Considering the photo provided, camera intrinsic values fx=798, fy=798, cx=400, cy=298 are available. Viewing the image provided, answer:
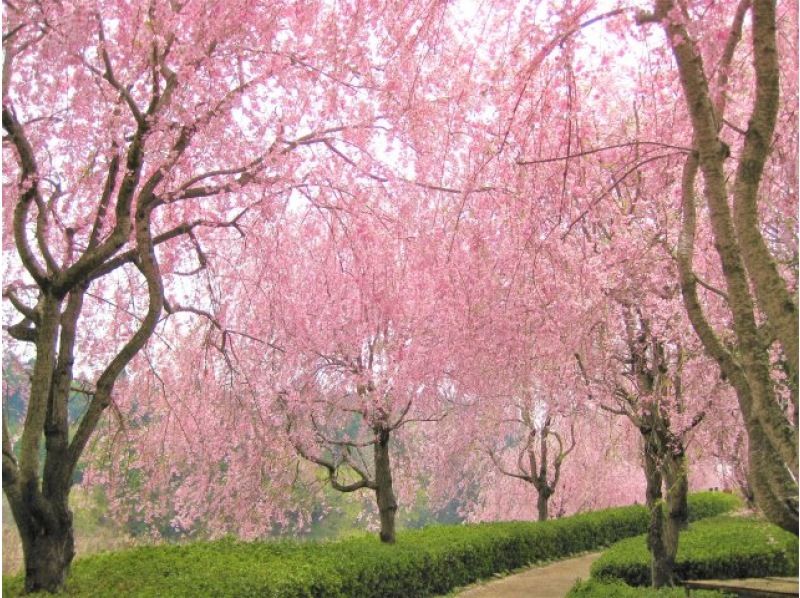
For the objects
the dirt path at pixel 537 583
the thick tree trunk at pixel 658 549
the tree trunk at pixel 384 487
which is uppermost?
the tree trunk at pixel 384 487

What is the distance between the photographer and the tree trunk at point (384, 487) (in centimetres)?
1212

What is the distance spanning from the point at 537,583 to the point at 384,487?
10.8ft

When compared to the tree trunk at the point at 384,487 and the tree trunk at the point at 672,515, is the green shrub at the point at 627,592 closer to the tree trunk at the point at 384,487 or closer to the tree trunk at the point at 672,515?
the tree trunk at the point at 672,515

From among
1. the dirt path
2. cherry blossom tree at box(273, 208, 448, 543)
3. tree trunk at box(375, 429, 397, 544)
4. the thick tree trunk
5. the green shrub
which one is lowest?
the dirt path

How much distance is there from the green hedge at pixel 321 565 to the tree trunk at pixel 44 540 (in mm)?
177

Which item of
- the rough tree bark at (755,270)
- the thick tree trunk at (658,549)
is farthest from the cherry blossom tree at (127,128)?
the thick tree trunk at (658,549)

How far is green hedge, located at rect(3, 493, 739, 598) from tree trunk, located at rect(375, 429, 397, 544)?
1.38 ft

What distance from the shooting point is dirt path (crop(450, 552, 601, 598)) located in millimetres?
12104

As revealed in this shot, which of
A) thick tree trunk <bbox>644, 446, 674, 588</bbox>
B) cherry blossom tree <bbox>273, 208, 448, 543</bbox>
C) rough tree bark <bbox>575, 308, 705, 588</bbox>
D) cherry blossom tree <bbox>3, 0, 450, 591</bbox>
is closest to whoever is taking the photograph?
cherry blossom tree <bbox>3, 0, 450, 591</bbox>

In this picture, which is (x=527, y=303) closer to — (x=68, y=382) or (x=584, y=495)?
(x=68, y=382)

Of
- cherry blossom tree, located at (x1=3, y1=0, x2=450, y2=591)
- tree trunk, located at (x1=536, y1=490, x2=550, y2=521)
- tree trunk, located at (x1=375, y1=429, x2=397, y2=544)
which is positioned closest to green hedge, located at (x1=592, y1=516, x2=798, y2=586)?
tree trunk, located at (x1=375, y1=429, x2=397, y2=544)

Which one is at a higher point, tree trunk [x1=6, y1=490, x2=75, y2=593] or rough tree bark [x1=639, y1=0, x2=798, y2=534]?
rough tree bark [x1=639, y1=0, x2=798, y2=534]

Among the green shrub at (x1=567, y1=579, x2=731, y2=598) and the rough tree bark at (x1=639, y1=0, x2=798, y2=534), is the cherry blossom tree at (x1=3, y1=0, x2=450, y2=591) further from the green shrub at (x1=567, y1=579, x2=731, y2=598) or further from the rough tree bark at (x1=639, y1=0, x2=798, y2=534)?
the green shrub at (x1=567, y1=579, x2=731, y2=598)

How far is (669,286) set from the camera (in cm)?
871
